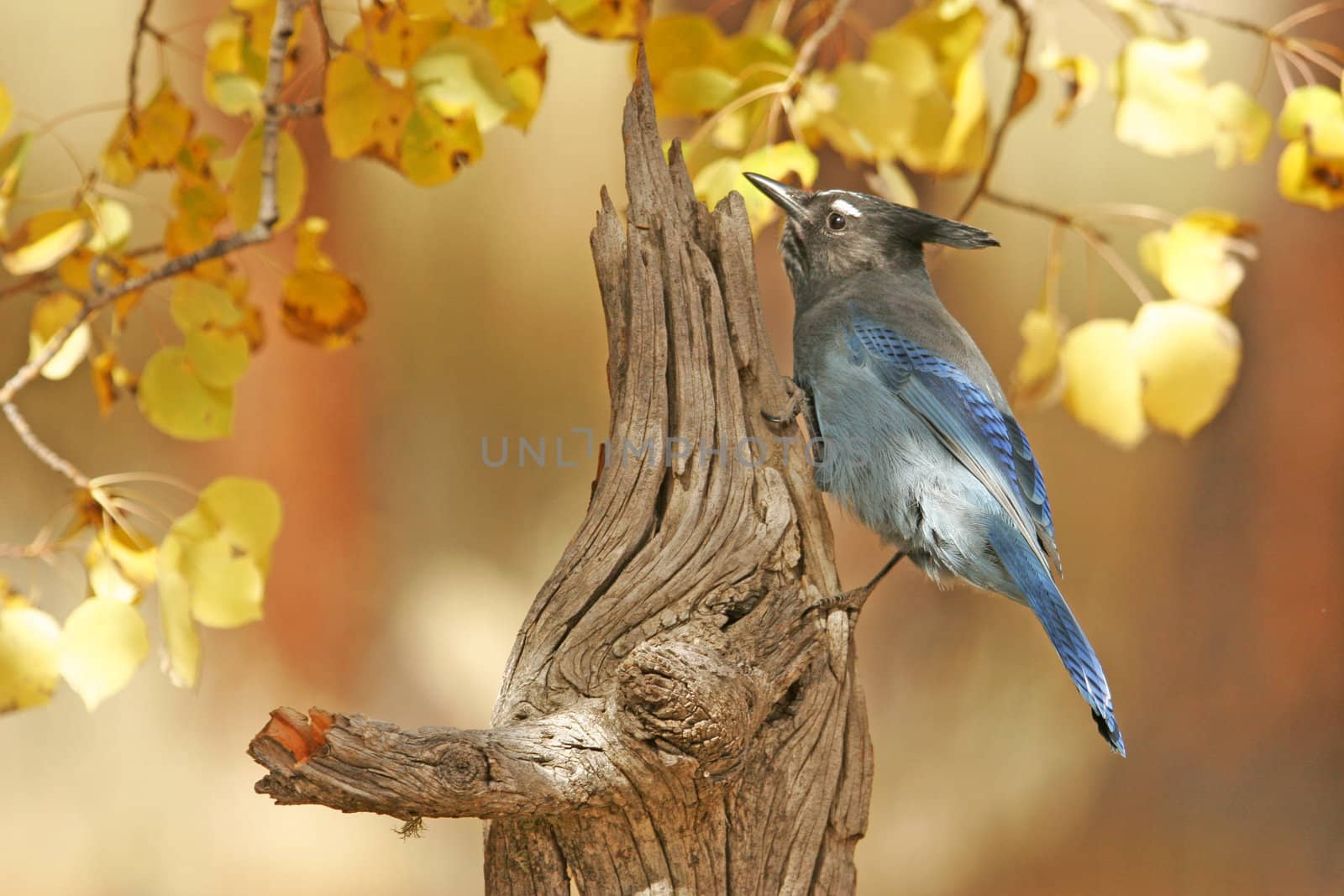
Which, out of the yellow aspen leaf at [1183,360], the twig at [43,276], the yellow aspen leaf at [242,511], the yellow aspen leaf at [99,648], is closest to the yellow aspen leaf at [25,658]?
the yellow aspen leaf at [99,648]

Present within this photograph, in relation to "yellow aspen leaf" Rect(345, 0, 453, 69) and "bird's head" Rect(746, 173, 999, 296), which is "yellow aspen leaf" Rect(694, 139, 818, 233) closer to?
"bird's head" Rect(746, 173, 999, 296)

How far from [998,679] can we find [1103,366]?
47.3 inches

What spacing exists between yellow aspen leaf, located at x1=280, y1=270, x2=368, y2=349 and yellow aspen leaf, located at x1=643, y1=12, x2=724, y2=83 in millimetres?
627

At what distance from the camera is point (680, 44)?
202 centimetres

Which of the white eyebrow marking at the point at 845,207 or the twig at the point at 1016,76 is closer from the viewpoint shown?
the twig at the point at 1016,76

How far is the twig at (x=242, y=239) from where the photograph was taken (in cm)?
172

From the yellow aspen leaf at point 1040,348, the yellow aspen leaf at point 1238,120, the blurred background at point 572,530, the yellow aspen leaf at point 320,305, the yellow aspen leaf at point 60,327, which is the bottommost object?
the blurred background at point 572,530

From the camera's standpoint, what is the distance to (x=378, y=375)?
9.26 feet

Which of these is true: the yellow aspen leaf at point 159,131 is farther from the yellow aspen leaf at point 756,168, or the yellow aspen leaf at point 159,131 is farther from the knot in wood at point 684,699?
the knot in wood at point 684,699

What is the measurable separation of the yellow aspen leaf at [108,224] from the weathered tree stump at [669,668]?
0.81m

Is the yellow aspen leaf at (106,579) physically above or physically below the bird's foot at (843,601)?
below

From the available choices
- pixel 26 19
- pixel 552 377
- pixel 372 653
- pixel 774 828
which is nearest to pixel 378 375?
pixel 552 377

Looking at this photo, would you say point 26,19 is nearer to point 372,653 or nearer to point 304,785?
point 372,653

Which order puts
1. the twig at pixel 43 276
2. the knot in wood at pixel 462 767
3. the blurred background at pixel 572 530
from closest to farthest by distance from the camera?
the knot in wood at pixel 462 767 < the twig at pixel 43 276 < the blurred background at pixel 572 530
